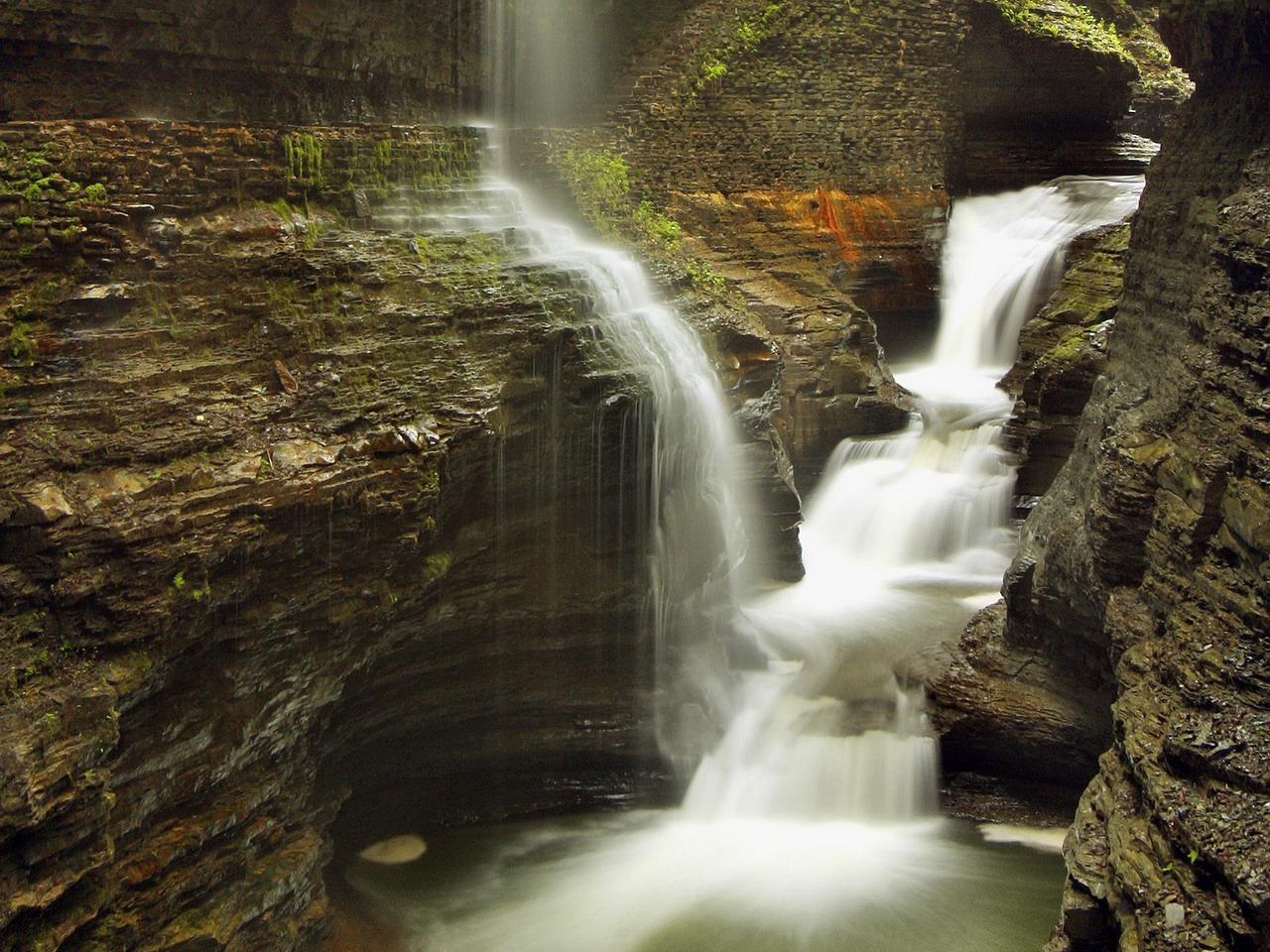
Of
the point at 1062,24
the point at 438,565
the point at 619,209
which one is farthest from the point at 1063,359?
the point at 1062,24

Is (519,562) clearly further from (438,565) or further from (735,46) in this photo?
(735,46)

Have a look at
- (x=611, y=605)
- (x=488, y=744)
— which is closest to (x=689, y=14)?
(x=611, y=605)

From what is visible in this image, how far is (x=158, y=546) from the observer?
19.5 feet

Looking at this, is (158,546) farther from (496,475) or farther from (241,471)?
(496,475)

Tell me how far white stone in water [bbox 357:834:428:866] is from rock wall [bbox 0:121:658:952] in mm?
152

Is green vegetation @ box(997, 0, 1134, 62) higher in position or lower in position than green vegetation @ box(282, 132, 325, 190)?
higher

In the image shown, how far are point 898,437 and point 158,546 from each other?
9.33m

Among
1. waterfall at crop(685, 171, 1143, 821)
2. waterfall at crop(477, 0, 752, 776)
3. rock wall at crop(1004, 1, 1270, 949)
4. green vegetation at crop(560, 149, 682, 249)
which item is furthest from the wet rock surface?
green vegetation at crop(560, 149, 682, 249)

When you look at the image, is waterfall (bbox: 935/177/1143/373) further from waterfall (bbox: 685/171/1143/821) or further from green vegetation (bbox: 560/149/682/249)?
green vegetation (bbox: 560/149/682/249)

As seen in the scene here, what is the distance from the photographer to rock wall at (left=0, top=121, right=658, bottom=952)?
572 centimetres

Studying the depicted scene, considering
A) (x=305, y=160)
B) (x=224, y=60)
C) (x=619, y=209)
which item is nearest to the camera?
(x=224, y=60)

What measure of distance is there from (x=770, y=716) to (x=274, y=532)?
462 centimetres

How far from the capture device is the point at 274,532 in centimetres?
646

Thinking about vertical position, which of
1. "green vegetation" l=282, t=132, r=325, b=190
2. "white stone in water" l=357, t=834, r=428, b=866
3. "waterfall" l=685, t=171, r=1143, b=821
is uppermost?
"green vegetation" l=282, t=132, r=325, b=190
